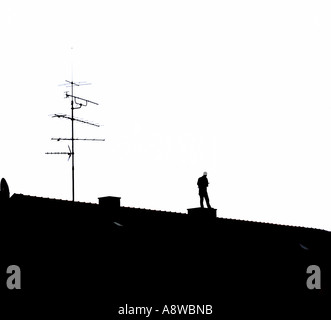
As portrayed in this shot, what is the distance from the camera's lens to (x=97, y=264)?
2670 cm

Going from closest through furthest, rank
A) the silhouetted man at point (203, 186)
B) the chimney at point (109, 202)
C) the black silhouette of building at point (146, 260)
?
1. the black silhouette of building at point (146, 260)
2. the chimney at point (109, 202)
3. the silhouetted man at point (203, 186)

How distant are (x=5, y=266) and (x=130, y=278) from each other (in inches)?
197

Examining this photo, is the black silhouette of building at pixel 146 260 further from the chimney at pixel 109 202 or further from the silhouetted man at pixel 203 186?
the silhouetted man at pixel 203 186

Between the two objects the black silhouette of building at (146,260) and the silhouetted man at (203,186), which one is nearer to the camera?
the black silhouette of building at (146,260)

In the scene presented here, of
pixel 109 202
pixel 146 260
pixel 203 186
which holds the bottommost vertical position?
pixel 146 260

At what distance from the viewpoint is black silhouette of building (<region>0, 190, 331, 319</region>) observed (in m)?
25.5

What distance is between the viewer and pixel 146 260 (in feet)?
93.0

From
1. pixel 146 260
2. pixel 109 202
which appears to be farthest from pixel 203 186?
pixel 146 260

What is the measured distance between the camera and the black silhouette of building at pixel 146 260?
25516 mm

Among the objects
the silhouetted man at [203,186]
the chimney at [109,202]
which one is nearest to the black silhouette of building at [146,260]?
the chimney at [109,202]

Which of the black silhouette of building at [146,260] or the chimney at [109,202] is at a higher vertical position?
the chimney at [109,202]

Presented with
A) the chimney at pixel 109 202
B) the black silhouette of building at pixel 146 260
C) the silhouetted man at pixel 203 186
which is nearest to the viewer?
the black silhouette of building at pixel 146 260

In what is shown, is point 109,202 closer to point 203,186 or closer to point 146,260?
point 146,260

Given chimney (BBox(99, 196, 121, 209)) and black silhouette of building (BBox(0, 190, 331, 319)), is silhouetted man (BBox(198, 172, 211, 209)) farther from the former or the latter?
chimney (BBox(99, 196, 121, 209))
